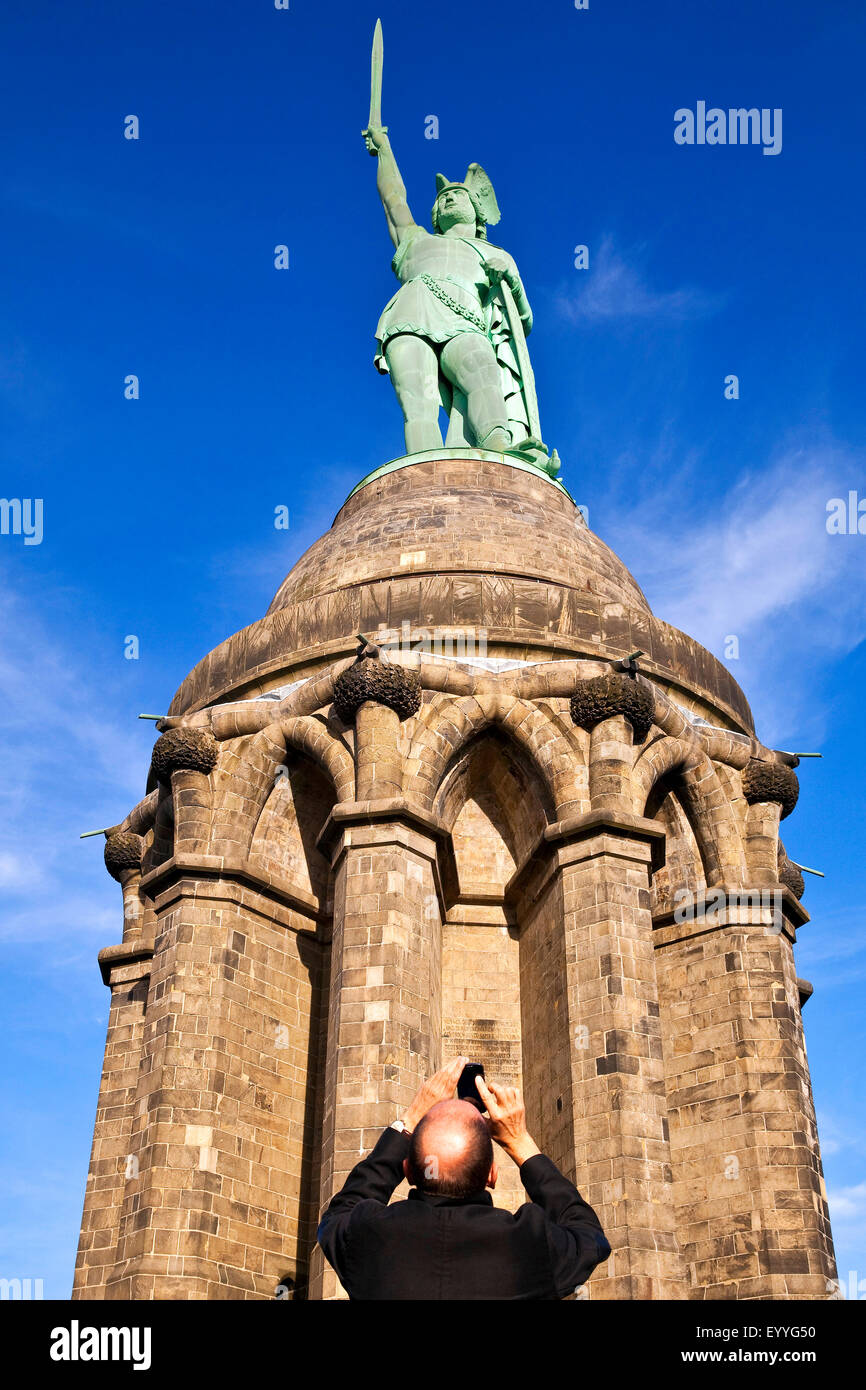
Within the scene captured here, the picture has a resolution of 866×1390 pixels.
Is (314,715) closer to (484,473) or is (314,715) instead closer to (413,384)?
(484,473)

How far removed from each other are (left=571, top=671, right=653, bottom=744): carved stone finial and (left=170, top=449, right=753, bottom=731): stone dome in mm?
1734

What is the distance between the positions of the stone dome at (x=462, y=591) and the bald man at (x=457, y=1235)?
13667 mm

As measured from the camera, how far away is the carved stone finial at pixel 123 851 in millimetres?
19359

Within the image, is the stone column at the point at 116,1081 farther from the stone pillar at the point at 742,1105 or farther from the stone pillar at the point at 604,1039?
the stone pillar at the point at 742,1105

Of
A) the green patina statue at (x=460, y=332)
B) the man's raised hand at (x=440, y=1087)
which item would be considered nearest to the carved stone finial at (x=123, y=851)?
the green patina statue at (x=460, y=332)

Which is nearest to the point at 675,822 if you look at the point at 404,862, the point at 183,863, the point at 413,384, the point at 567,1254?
the point at 404,862

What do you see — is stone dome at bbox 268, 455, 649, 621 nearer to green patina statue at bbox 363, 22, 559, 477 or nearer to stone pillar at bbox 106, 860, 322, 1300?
green patina statue at bbox 363, 22, 559, 477

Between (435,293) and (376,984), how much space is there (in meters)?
15.4

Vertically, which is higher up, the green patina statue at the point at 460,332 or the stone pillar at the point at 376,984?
the green patina statue at the point at 460,332

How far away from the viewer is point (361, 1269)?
3713 millimetres

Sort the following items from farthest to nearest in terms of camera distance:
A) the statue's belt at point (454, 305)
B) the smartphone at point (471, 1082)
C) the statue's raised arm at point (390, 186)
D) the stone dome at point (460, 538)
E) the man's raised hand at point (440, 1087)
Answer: the statue's raised arm at point (390, 186)
the statue's belt at point (454, 305)
the stone dome at point (460, 538)
the smartphone at point (471, 1082)
the man's raised hand at point (440, 1087)

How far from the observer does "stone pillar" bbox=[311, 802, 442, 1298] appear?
13148 mm

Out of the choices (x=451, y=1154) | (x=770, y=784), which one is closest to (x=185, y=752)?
(x=770, y=784)

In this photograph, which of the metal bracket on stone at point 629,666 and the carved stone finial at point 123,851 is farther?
the carved stone finial at point 123,851
